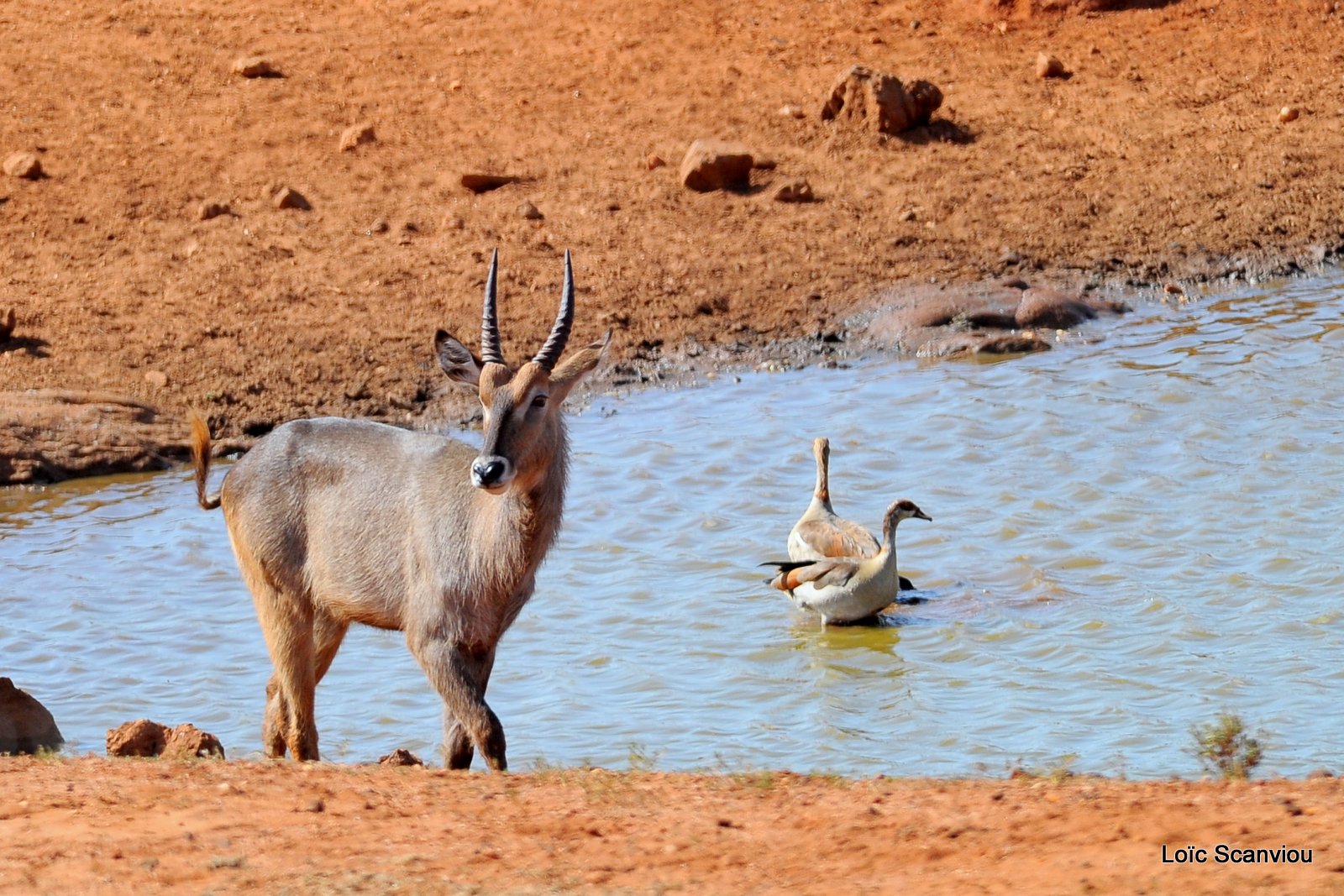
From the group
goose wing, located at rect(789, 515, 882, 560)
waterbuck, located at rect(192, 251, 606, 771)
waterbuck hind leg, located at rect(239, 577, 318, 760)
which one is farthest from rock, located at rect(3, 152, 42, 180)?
waterbuck hind leg, located at rect(239, 577, 318, 760)

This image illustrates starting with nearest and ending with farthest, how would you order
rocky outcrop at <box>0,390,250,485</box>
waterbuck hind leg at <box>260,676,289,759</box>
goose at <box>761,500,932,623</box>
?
1. waterbuck hind leg at <box>260,676,289,759</box>
2. goose at <box>761,500,932,623</box>
3. rocky outcrop at <box>0,390,250,485</box>

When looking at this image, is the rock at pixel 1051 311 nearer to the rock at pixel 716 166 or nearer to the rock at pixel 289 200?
the rock at pixel 716 166

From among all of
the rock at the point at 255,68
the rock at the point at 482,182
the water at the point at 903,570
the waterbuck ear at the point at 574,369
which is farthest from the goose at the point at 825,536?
the rock at the point at 255,68

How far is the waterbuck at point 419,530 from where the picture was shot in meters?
6.90

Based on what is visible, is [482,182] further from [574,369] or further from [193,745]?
[193,745]

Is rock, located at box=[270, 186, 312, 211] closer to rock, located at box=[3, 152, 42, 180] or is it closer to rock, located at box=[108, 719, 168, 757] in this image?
rock, located at box=[3, 152, 42, 180]

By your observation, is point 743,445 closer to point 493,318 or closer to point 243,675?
point 243,675

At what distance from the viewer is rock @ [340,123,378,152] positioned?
16.2 meters

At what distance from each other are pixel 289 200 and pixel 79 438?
367cm

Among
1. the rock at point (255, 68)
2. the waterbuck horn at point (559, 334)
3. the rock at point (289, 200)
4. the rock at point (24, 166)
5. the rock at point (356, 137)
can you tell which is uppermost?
the rock at point (255, 68)

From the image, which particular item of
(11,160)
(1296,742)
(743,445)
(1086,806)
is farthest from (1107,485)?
(11,160)

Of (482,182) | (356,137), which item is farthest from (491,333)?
(356,137)

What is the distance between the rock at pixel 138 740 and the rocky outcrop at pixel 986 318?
299 inches

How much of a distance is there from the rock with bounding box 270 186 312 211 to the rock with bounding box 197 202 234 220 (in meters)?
0.40
